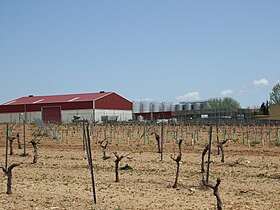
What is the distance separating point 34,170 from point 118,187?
5809 millimetres

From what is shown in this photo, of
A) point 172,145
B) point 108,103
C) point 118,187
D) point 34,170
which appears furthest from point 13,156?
point 108,103

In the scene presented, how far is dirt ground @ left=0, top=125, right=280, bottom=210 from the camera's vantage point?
1150 cm

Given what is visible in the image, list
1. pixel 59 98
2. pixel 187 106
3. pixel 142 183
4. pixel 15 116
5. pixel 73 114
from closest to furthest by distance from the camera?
pixel 142 183 < pixel 73 114 < pixel 15 116 < pixel 59 98 < pixel 187 106

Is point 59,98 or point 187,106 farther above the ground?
point 59,98

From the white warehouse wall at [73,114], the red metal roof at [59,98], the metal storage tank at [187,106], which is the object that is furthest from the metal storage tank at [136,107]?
the white warehouse wall at [73,114]

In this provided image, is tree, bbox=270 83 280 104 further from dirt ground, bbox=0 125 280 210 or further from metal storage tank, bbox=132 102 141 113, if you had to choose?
dirt ground, bbox=0 125 280 210

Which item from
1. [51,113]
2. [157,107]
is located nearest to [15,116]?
[51,113]

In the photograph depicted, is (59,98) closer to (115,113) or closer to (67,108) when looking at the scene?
(67,108)

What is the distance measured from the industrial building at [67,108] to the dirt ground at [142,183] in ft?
99.2

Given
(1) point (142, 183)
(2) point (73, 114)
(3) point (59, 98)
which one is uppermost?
(3) point (59, 98)

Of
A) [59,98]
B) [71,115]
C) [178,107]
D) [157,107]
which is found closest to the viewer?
[71,115]

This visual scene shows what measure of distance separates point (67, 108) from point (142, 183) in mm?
44232

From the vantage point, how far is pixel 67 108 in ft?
190

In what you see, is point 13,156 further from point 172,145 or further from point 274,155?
point 274,155
